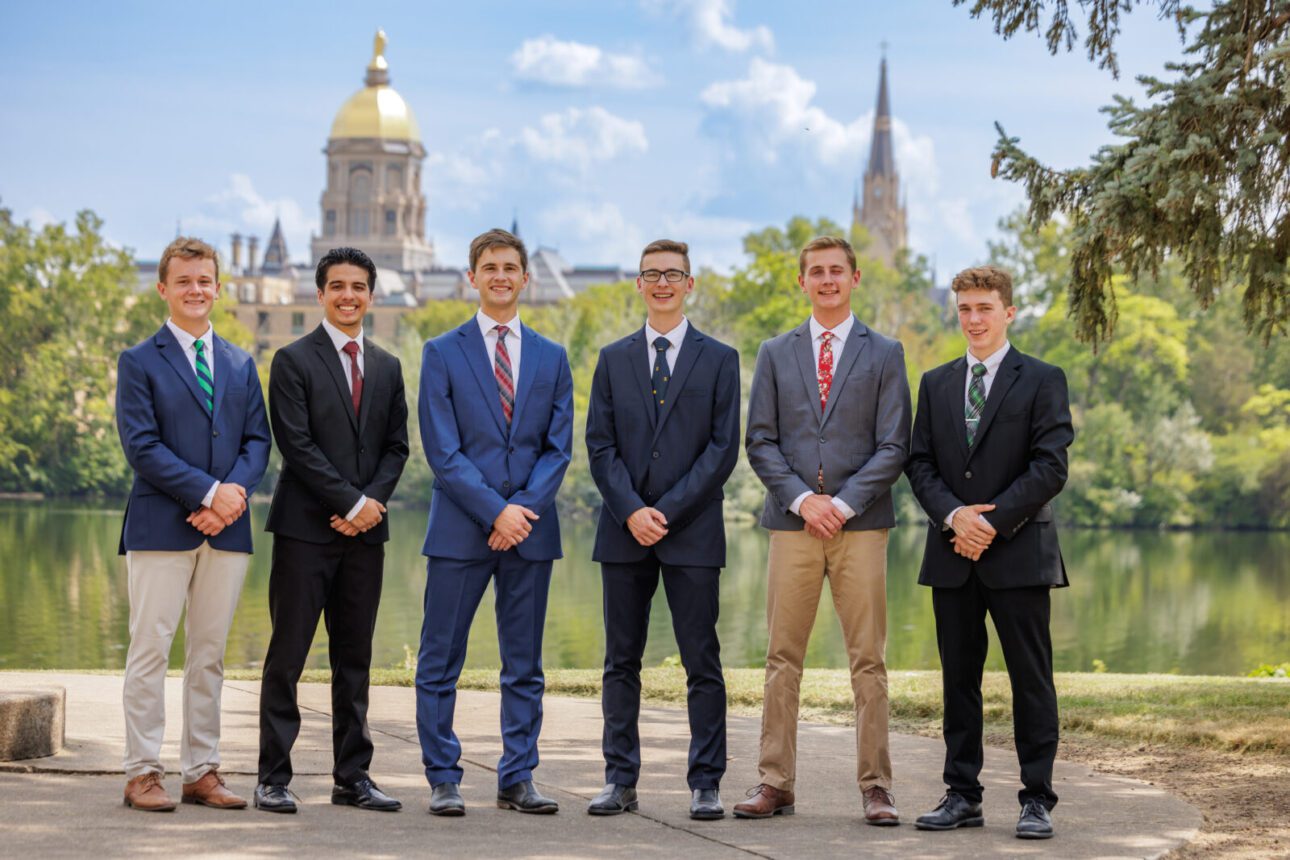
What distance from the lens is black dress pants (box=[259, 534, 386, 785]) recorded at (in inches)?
251

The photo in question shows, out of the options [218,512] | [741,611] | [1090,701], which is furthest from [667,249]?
[741,611]

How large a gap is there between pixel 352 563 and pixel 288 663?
461 millimetres

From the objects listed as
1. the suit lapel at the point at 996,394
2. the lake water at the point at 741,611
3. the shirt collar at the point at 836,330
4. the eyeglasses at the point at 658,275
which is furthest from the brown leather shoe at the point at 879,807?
the lake water at the point at 741,611

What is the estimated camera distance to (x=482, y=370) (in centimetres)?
668

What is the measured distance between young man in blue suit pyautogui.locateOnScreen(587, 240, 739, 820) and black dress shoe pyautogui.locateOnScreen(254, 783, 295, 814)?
1.18m

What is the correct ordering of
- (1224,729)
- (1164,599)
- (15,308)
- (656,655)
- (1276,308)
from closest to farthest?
(1224,729) → (1276,308) → (656,655) → (1164,599) → (15,308)

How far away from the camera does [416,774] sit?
279 inches

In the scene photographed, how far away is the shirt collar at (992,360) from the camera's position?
6.62 meters

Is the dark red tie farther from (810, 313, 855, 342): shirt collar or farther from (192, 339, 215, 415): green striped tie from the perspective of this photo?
(810, 313, 855, 342): shirt collar

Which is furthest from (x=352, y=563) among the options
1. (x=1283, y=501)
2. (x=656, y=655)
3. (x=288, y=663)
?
(x=1283, y=501)

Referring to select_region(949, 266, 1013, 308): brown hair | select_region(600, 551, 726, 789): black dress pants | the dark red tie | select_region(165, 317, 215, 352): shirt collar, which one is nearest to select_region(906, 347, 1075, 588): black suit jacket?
select_region(949, 266, 1013, 308): brown hair

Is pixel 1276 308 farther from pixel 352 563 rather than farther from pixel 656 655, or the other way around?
pixel 656 655

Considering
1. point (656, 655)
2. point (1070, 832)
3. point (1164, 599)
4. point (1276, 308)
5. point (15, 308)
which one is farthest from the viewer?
point (15, 308)

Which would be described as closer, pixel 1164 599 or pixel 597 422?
pixel 597 422
